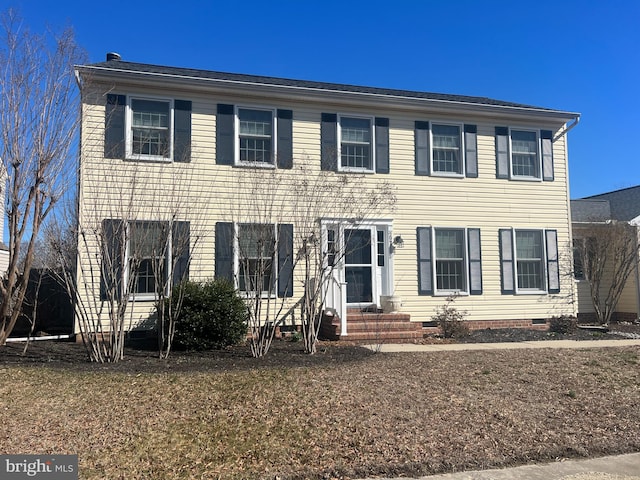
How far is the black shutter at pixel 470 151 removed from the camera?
12602mm

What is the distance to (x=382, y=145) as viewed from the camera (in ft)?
39.6

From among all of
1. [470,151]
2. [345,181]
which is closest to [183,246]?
[345,181]

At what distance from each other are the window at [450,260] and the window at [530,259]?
5.27 feet

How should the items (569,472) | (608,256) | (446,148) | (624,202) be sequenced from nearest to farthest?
(569,472) → (446,148) → (608,256) → (624,202)

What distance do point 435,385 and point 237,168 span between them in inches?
264

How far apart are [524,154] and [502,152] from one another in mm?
695

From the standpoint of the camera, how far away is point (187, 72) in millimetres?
12234

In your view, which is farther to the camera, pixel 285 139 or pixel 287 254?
pixel 285 139

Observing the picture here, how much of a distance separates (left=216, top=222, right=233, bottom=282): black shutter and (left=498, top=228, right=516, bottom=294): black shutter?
6.82 m

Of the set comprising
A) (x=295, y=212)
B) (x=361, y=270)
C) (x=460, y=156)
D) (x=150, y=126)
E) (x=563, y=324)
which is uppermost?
(x=150, y=126)

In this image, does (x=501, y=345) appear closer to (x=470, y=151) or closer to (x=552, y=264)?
(x=552, y=264)

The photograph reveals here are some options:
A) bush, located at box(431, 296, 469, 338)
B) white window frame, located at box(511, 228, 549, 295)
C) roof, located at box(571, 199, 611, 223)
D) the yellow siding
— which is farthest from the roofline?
bush, located at box(431, 296, 469, 338)

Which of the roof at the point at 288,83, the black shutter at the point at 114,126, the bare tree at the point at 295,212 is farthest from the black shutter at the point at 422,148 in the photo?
the black shutter at the point at 114,126

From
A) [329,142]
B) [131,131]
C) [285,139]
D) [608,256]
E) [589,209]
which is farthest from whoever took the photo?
[589,209]
